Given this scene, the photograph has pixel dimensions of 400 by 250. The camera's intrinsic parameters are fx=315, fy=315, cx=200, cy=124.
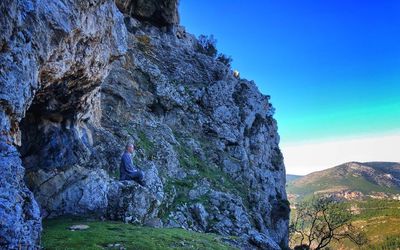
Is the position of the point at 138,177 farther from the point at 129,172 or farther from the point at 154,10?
the point at 154,10

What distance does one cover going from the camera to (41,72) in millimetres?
16984

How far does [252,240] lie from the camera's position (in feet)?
82.2

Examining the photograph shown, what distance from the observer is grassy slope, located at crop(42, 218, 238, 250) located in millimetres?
12891

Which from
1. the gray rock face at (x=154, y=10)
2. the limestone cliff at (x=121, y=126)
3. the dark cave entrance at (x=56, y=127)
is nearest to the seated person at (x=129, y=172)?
the limestone cliff at (x=121, y=126)

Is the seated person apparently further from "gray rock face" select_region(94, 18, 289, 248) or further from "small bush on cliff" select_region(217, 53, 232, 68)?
"small bush on cliff" select_region(217, 53, 232, 68)

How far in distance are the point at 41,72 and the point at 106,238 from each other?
9.50 meters

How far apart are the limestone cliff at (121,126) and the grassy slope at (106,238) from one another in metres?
1.51


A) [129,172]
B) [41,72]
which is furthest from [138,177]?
[41,72]

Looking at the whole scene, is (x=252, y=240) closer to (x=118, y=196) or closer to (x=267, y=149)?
(x=118, y=196)

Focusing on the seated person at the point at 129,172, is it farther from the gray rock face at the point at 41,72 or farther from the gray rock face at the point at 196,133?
the gray rock face at the point at 196,133

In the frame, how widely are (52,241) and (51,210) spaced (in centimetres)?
556

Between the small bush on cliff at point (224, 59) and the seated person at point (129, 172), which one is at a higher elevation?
the small bush on cliff at point (224, 59)

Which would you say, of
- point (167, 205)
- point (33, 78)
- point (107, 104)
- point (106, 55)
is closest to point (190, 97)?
point (107, 104)

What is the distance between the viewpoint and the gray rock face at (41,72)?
35.6 feet
